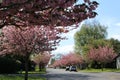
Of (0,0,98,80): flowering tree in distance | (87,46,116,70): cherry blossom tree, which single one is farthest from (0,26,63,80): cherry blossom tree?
(87,46,116,70): cherry blossom tree

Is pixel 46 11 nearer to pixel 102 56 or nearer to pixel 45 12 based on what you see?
pixel 45 12

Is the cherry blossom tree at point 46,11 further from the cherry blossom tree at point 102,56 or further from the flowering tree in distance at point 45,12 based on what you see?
the cherry blossom tree at point 102,56

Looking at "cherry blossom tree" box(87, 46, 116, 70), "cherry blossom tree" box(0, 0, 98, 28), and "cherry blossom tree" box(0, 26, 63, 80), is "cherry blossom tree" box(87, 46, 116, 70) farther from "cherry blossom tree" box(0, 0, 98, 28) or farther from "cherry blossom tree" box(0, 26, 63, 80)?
"cherry blossom tree" box(0, 0, 98, 28)

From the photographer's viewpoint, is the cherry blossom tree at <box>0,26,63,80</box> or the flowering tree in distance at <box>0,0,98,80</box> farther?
the cherry blossom tree at <box>0,26,63,80</box>

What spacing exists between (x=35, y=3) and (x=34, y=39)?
1625 centimetres

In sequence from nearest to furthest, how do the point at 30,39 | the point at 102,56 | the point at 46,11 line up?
the point at 46,11 < the point at 30,39 < the point at 102,56

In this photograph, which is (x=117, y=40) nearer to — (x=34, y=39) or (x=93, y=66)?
(x=93, y=66)

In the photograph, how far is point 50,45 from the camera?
1004 inches

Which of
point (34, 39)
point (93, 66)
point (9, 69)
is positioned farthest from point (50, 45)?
point (93, 66)

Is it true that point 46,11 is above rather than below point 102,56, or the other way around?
below

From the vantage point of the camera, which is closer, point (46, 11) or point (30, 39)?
point (46, 11)

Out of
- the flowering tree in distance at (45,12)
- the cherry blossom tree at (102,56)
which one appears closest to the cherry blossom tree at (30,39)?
the flowering tree in distance at (45,12)

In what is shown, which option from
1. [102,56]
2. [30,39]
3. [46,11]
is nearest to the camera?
[46,11]

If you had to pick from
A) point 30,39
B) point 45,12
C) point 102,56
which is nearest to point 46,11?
point 45,12
